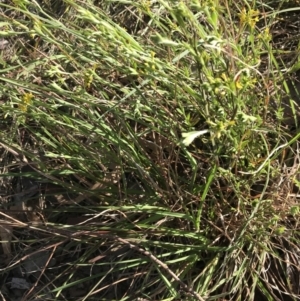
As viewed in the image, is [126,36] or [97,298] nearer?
[126,36]

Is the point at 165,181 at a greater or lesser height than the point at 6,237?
greater

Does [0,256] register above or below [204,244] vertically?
below

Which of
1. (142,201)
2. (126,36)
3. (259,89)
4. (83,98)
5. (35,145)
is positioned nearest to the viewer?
(126,36)

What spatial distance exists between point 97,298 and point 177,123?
55 cm

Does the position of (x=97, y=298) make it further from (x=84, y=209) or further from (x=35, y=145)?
(x=35, y=145)

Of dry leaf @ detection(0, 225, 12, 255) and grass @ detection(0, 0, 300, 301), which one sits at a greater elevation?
grass @ detection(0, 0, 300, 301)

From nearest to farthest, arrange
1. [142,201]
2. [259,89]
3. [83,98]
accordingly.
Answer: [83,98] → [259,89] → [142,201]

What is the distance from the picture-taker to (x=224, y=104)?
1.25 meters

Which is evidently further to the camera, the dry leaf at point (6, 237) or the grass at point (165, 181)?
the dry leaf at point (6, 237)

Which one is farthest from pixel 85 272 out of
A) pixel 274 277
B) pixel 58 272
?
pixel 274 277

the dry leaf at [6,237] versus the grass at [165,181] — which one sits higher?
the grass at [165,181]

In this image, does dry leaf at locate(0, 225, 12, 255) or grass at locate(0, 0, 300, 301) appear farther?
dry leaf at locate(0, 225, 12, 255)

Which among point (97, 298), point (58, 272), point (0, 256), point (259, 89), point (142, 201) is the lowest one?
point (0, 256)

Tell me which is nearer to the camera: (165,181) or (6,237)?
(165,181)
